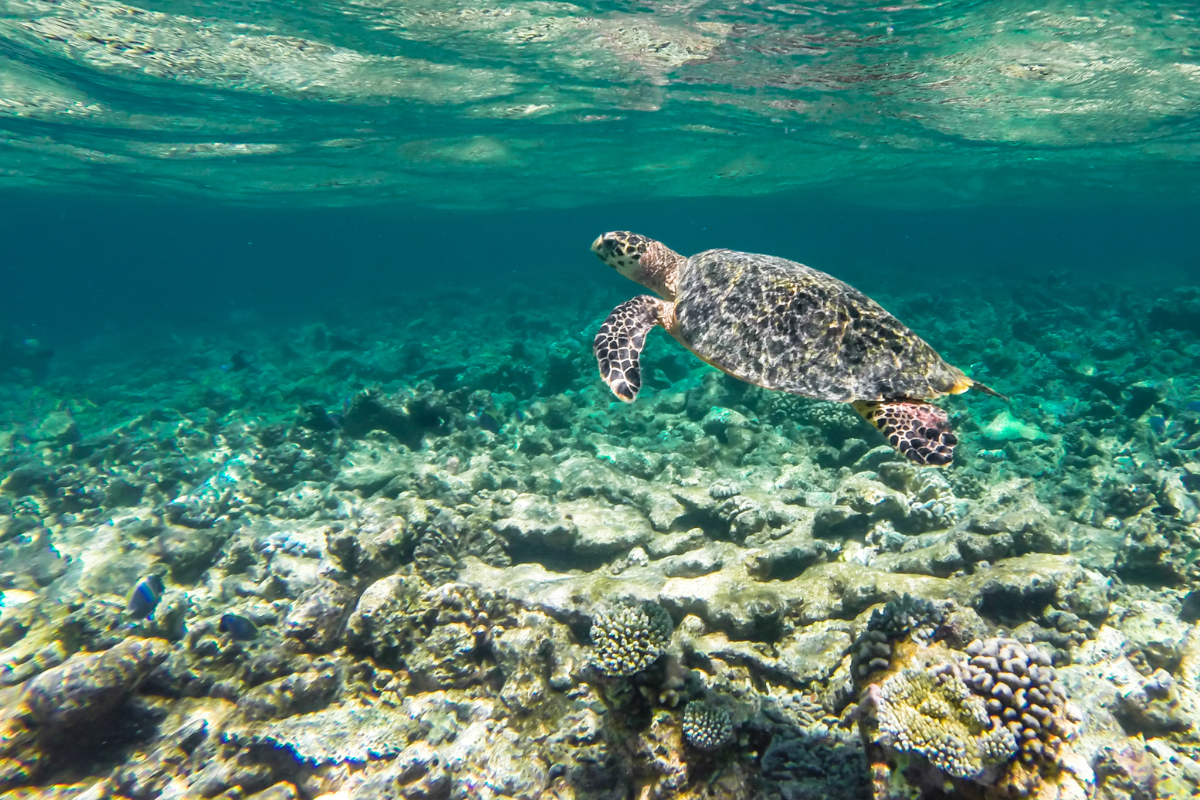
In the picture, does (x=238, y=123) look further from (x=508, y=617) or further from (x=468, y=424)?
(x=508, y=617)

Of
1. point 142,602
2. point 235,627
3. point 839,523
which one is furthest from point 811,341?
point 142,602

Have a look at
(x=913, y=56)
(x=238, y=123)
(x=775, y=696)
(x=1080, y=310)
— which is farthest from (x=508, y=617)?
(x=1080, y=310)

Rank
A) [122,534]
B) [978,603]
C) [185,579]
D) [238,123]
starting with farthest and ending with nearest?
[238,123] < [122,534] < [185,579] < [978,603]

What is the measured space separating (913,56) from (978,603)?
1516 centimetres

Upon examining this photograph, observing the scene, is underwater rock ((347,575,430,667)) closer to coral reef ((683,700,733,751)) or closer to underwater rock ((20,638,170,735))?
underwater rock ((20,638,170,735))

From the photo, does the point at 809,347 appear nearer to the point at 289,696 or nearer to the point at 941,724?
the point at 941,724

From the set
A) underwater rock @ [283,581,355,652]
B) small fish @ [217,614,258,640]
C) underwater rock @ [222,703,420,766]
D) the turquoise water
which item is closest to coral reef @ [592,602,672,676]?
the turquoise water

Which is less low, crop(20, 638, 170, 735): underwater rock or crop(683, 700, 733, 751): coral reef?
crop(683, 700, 733, 751): coral reef

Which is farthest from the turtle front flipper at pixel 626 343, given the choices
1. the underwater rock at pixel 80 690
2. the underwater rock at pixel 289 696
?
the underwater rock at pixel 80 690

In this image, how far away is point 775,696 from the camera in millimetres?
3852

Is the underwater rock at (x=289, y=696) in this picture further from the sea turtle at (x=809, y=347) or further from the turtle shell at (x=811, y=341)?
the turtle shell at (x=811, y=341)

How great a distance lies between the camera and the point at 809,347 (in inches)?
167

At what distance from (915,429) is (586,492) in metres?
4.71

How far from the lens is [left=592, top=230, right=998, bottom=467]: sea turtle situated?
3984 millimetres
